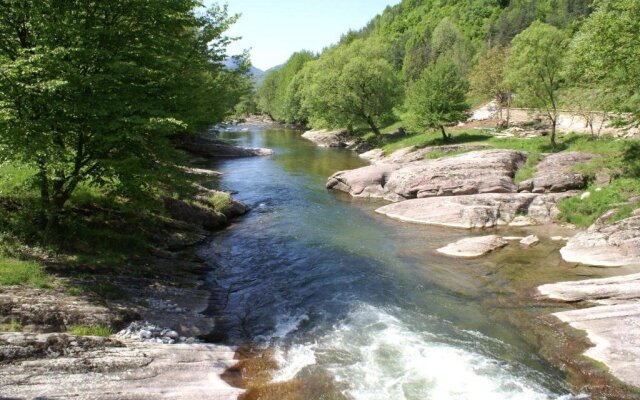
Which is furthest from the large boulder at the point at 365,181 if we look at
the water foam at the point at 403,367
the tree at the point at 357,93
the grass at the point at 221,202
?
the tree at the point at 357,93

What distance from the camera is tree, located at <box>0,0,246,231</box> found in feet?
39.9

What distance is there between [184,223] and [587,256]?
19937mm

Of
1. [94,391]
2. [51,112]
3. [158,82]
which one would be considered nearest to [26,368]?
[94,391]

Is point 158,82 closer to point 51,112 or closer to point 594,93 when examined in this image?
point 51,112

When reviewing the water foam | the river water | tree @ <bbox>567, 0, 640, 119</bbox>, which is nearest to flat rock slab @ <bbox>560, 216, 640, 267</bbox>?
the river water

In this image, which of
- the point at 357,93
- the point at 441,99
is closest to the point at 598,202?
the point at 441,99

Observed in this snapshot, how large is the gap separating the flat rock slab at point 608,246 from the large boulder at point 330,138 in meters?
48.6

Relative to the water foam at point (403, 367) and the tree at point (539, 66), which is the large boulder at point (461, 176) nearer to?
the tree at point (539, 66)

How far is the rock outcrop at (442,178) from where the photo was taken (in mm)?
29719

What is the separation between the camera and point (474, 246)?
69.7 ft

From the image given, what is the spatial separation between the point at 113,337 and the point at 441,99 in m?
42.8

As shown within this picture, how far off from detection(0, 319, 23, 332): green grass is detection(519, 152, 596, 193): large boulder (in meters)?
28.1

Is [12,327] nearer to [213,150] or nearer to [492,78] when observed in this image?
[213,150]

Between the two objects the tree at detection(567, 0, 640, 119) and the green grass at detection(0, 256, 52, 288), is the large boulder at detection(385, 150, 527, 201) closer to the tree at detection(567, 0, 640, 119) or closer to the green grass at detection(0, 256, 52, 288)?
the tree at detection(567, 0, 640, 119)
